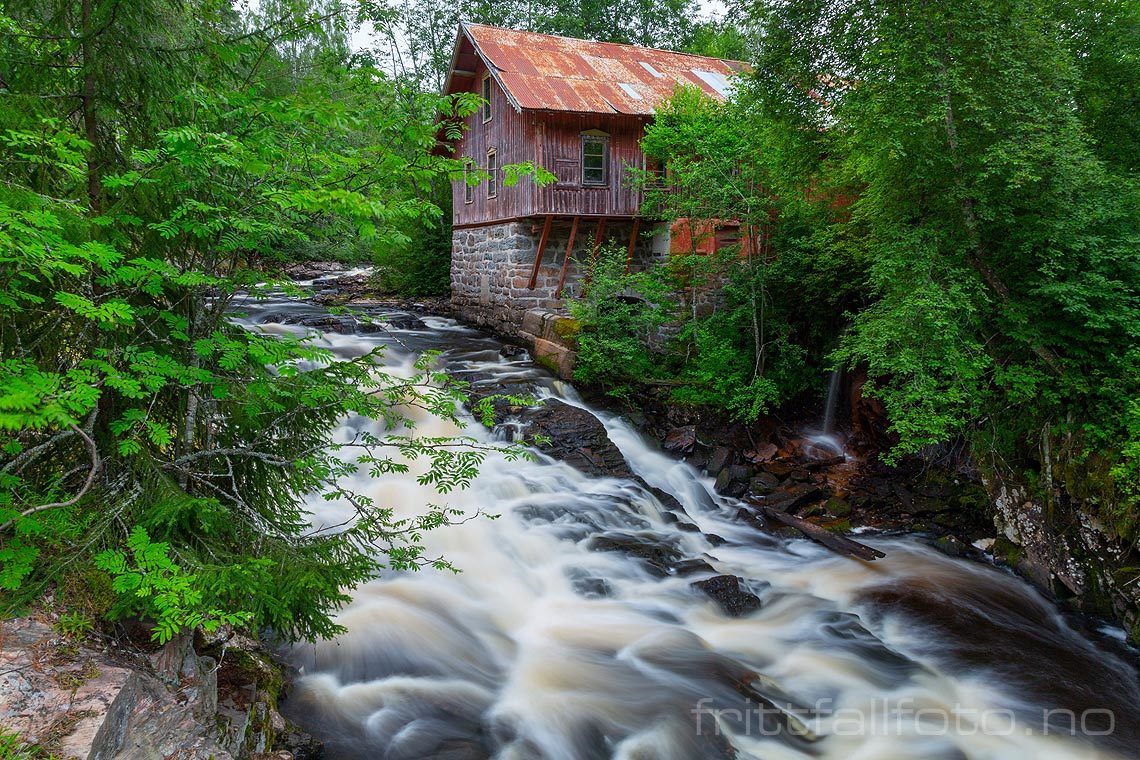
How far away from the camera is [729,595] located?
6559 mm

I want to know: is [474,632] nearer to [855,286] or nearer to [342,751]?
[342,751]

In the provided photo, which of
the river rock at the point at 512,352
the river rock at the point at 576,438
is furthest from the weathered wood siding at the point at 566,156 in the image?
the river rock at the point at 576,438

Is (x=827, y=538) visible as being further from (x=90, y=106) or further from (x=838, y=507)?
(x=90, y=106)

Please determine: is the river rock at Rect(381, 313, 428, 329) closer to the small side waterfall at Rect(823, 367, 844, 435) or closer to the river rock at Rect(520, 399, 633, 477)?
the river rock at Rect(520, 399, 633, 477)

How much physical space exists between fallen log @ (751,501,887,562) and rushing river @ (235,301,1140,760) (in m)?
0.15

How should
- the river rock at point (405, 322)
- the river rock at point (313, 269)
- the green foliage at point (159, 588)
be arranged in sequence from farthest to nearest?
the river rock at point (313, 269), the river rock at point (405, 322), the green foliage at point (159, 588)

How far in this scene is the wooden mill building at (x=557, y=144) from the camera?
13.5 meters

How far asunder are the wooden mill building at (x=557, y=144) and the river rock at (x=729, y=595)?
762 cm

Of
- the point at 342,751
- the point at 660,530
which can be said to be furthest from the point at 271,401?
the point at 660,530

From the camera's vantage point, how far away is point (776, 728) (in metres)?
4.84

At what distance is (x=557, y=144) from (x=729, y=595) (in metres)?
10.3

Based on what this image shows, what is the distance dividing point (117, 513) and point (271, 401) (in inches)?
32.6

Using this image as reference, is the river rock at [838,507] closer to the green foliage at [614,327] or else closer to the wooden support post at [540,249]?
the green foliage at [614,327]

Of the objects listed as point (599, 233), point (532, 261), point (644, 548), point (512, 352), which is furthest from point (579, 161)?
point (644, 548)
